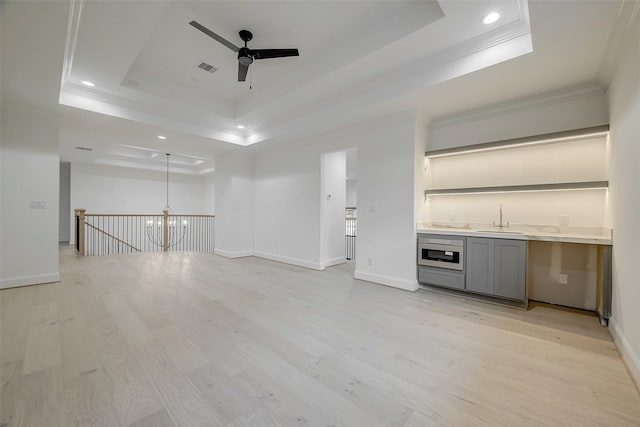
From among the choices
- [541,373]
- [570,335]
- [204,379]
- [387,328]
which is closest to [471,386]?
[541,373]

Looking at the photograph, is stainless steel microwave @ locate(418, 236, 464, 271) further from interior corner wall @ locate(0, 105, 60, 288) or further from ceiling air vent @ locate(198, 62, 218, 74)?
interior corner wall @ locate(0, 105, 60, 288)

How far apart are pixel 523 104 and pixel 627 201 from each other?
1824 millimetres

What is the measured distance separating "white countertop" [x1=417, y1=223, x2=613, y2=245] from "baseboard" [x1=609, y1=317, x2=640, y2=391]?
31.9 inches

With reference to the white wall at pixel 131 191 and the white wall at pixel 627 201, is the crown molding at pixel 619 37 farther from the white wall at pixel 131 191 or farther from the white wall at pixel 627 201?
the white wall at pixel 131 191

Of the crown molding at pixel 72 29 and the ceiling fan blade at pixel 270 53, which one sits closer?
the crown molding at pixel 72 29

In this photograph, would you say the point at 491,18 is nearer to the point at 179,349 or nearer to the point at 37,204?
the point at 179,349

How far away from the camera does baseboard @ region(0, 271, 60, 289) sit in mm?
Result: 3744

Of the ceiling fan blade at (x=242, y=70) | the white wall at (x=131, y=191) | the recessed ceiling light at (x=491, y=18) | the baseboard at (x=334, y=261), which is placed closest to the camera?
the recessed ceiling light at (x=491, y=18)

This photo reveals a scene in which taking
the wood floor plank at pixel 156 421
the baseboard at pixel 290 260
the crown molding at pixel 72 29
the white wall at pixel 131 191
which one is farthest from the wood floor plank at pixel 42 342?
the white wall at pixel 131 191

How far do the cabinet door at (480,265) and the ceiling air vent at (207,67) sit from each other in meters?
4.47

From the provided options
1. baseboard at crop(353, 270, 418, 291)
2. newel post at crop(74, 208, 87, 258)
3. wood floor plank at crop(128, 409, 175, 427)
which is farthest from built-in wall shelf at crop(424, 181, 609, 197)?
newel post at crop(74, 208, 87, 258)

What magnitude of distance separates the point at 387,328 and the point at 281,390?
132cm

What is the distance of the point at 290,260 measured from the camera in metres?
5.76

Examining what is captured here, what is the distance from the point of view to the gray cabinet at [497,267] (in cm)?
310
